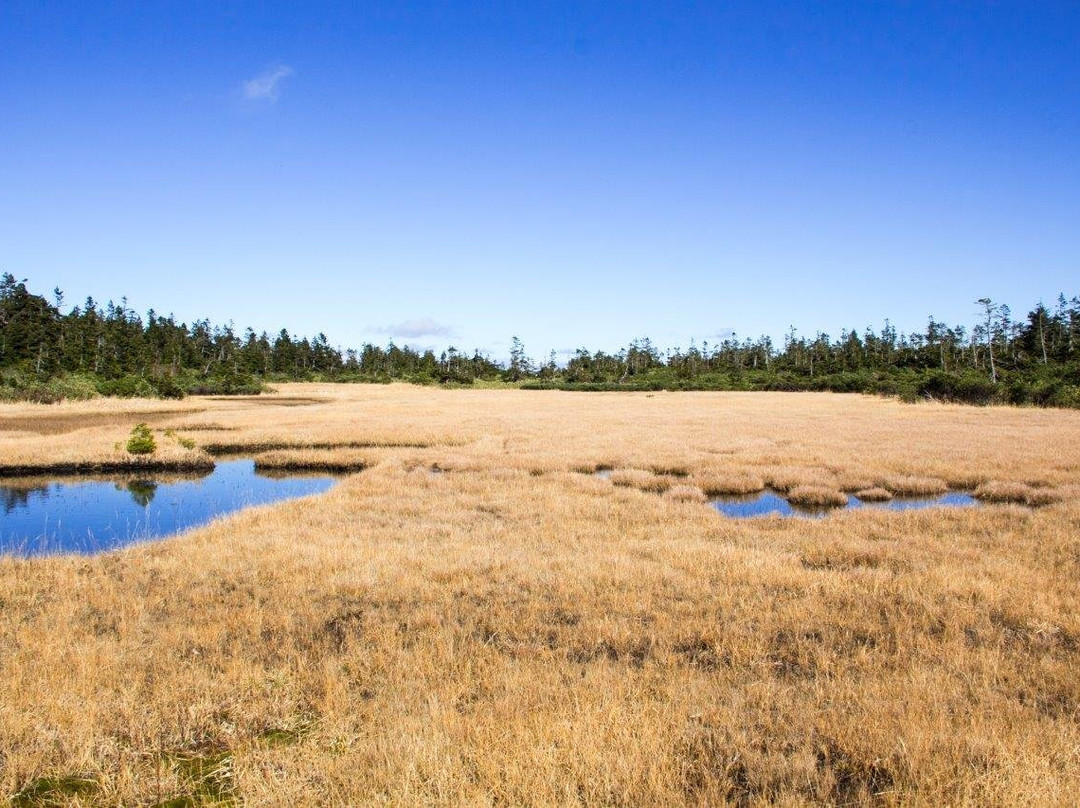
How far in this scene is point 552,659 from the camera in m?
7.98

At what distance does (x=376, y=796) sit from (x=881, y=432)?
40355 mm

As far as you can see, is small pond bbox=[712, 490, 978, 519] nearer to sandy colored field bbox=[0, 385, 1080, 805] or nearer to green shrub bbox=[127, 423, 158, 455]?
sandy colored field bbox=[0, 385, 1080, 805]

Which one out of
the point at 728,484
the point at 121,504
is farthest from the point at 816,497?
the point at 121,504

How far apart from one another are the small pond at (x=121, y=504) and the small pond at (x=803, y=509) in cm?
1470

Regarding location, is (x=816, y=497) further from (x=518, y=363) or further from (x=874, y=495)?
(x=518, y=363)

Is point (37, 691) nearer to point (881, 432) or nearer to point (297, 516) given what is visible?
point (297, 516)

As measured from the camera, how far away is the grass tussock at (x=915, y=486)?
22.4 metres

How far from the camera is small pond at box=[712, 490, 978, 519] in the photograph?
65.3ft

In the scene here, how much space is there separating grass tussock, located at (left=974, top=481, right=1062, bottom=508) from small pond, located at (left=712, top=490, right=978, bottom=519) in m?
0.49

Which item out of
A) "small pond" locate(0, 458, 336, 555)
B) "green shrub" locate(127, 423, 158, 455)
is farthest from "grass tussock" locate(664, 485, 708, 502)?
"green shrub" locate(127, 423, 158, 455)

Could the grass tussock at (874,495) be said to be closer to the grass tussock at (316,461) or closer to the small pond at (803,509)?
the small pond at (803,509)

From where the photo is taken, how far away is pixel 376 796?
4.97m

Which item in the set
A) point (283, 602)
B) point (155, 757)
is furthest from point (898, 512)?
point (155, 757)

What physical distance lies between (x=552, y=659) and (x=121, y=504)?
19.8 meters
